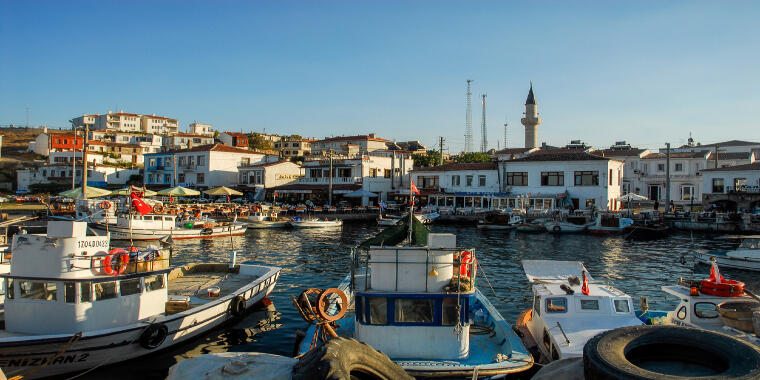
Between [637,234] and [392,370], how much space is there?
4051cm

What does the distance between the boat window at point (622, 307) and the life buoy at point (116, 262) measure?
1261 centimetres

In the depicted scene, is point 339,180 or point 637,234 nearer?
point 637,234

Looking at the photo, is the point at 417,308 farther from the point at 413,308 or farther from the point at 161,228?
the point at 161,228

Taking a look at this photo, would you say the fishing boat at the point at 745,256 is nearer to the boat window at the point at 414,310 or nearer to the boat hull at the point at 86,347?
the boat window at the point at 414,310

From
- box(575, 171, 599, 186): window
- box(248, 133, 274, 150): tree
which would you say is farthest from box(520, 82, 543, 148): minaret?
box(248, 133, 274, 150): tree

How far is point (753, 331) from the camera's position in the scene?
36.8 feet

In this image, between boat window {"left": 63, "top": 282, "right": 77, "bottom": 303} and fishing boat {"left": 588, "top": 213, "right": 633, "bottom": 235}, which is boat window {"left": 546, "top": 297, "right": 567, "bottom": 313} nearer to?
boat window {"left": 63, "top": 282, "right": 77, "bottom": 303}

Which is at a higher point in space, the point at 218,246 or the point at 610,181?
the point at 610,181

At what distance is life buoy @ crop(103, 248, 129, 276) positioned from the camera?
1234 centimetres

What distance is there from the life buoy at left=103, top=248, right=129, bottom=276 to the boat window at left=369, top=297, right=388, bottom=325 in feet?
21.9

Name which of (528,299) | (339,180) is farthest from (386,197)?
(528,299)

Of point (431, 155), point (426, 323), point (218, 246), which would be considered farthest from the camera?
point (431, 155)

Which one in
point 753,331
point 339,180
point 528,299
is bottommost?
point 528,299

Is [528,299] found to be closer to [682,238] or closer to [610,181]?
[682,238]
